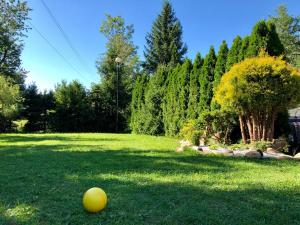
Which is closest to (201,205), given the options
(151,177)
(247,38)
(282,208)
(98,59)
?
(282,208)

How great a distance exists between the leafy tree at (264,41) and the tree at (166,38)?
20.7 meters

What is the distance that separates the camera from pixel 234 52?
8703 mm

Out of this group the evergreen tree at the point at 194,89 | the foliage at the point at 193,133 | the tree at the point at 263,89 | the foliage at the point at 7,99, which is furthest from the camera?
the foliage at the point at 7,99

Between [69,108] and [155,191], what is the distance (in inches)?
634

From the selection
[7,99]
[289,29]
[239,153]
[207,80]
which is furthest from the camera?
[289,29]

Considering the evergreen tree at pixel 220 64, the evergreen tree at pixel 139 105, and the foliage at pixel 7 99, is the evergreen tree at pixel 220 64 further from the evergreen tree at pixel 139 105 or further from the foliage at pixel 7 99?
the foliage at pixel 7 99

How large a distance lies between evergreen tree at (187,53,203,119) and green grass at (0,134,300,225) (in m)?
4.93

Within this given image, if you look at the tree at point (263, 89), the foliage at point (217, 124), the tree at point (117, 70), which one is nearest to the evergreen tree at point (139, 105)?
the tree at point (117, 70)

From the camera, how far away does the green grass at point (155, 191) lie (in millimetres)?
2746

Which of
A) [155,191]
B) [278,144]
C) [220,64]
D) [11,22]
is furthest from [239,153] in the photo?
[11,22]

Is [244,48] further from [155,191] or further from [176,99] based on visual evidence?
[155,191]

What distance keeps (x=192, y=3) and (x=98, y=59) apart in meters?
15.5

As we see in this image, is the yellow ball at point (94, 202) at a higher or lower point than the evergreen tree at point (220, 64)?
lower

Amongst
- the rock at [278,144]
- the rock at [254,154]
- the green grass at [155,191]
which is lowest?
the green grass at [155,191]
